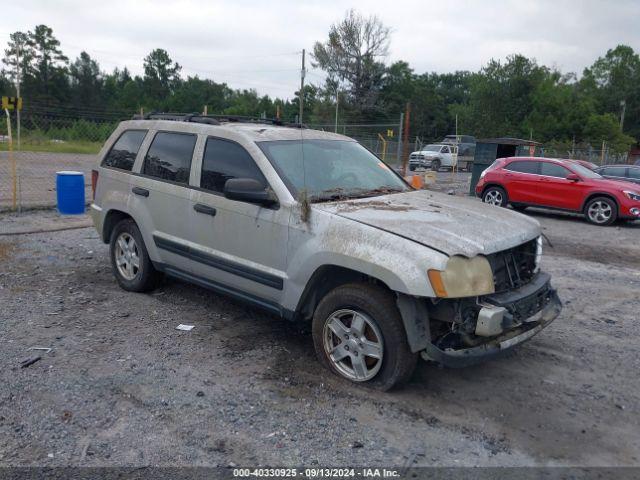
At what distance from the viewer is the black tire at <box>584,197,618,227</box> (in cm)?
1293

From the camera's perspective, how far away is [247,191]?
4.39 meters

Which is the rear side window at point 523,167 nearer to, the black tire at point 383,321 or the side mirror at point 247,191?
the side mirror at point 247,191

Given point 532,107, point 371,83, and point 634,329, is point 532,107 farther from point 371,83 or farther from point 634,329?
point 634,329

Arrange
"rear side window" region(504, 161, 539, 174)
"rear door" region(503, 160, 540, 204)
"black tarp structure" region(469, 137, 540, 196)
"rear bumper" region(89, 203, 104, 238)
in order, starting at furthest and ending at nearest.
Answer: "black tarp structure" region(469, 137, 540, 196)
"rear side window" region(504, 161, 539, 174)
"rear door" region(503, 160, 540, 204)
"rear bumper" region(89, 203, 104, 238)

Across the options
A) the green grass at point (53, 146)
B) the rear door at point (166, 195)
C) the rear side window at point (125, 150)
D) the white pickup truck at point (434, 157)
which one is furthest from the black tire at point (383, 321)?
the white pickup truck at point (434, 157)

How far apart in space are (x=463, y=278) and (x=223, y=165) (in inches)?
94.5

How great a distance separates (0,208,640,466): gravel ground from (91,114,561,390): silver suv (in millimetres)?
400

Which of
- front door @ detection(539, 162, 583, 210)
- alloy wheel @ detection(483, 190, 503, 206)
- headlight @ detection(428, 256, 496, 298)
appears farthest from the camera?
alloy wheel @ detection(483, 190, 503, 206)

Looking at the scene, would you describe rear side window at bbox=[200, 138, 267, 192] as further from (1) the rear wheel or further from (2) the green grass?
(2) the green grass

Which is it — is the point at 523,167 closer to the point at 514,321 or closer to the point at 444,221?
the point at 444,221

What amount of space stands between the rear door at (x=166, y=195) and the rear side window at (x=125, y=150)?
248 mm

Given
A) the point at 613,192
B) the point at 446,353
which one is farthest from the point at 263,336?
the point at 613,192

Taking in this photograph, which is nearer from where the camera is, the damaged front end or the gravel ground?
the gravel ground

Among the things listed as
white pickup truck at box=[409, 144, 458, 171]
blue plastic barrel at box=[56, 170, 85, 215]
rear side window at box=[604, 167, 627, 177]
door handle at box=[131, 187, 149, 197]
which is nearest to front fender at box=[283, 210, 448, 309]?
door handle at box=[131, 187, 149, 197]
